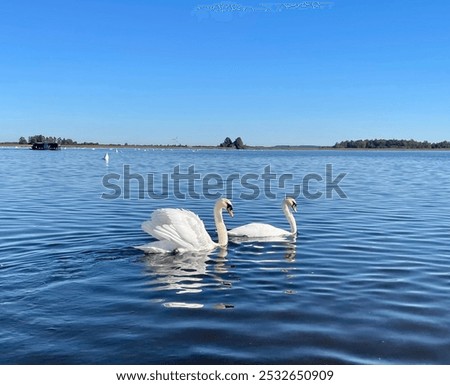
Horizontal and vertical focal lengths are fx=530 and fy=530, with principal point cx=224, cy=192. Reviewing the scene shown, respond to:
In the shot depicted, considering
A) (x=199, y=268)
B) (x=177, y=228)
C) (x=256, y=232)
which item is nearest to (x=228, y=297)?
(x=199, y=268)

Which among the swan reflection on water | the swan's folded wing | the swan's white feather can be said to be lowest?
the swan reflection on water

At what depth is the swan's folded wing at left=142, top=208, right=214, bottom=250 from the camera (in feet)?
46.2

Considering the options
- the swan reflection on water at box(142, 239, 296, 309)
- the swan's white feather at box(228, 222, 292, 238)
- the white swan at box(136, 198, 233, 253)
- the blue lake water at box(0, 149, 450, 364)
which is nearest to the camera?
the blue lake water at box(0, 149, 450, 364)

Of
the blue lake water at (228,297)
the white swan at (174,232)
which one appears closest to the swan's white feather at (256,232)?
the blue lake water at (228,297)

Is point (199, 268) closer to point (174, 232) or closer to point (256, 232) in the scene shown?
point (174, 232)

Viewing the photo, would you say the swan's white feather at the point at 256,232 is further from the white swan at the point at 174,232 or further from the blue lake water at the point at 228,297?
the white swan at the point at 174,232

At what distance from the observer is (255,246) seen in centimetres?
1583

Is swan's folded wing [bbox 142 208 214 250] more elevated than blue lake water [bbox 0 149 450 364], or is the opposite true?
swan's folded wing [bbox 142 208 214 250]

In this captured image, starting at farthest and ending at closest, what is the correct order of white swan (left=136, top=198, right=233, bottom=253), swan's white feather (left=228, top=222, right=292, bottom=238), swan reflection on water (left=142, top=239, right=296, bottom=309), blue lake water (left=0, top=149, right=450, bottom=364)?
1. swan's white feather (left=228, top=222, right=292, bottom=238)
2. white swan (left=136, top=198, right=233, bottom=253)
3. swan reflection on water (left=142, top=239, right=296, bottom=309)
4. blue lake water (left=0, top=149, right=450, bottom=364)

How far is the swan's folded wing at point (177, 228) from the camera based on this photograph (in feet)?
46.2

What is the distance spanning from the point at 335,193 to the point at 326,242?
57.5 ft

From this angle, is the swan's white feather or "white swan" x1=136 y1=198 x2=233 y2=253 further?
the swan's white feather

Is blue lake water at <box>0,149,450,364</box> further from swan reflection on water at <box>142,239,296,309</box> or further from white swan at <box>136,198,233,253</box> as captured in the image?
white swan at <box>136,198,233,253</box>

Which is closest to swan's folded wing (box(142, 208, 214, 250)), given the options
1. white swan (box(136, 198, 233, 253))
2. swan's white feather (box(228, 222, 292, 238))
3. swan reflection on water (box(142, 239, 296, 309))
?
white swan (box(136, 198, 233, 253))
